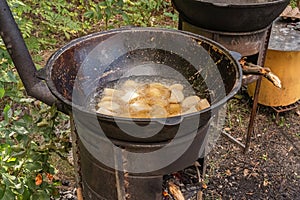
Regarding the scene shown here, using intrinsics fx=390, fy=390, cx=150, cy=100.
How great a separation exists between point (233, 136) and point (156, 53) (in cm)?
156

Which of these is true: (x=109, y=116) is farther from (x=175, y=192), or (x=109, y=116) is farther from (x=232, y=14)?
(x=232, y=14)

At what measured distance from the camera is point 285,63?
10.2 ft

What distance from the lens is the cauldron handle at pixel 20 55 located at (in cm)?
155

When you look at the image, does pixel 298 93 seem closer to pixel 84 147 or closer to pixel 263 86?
pixel 263 86

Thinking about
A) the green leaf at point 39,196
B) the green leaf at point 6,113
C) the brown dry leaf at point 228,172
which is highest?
the green leaf at point 6,113

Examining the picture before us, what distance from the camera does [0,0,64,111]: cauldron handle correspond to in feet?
5.10

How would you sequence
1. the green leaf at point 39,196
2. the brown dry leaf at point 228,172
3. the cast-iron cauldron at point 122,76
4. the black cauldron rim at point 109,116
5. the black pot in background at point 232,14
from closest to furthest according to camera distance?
the black cauldron rim at point 109,116
the cast-iron cauldron at point 122,76
the green leaf at point 39,196
the black pot in background at point 232,14
the brown dry leaf at point 228,172

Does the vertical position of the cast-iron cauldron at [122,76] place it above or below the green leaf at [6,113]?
above

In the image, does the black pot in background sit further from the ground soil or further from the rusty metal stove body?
the ground soil

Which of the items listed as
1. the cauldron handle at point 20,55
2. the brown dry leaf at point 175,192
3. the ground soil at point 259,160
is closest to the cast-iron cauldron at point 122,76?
the cauldron handle at point 20,55

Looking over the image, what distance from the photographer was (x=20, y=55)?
1633 mm

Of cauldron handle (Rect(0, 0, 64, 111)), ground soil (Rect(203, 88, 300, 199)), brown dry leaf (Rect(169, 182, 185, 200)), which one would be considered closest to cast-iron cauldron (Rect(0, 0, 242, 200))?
cauldron handle (Rect(0, 0, 64, 111))

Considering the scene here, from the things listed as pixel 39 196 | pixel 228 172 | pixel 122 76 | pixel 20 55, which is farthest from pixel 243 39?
pixel 39 196

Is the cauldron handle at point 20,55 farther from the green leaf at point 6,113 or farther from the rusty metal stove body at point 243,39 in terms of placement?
the rusty metal stove body at point 243,39
